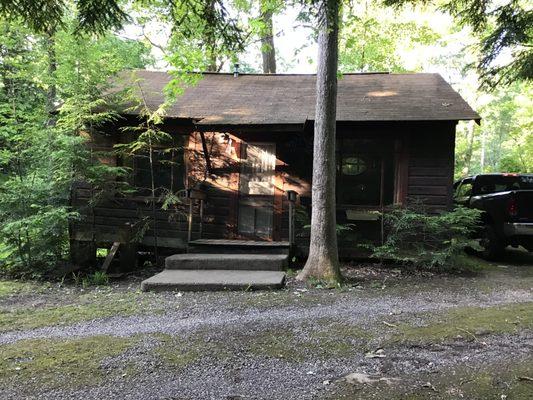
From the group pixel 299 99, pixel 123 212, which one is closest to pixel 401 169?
pixel 299 99

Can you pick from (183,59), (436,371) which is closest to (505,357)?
(436,371)

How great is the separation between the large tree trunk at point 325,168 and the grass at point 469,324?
6.62 feet

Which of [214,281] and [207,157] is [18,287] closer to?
[214,281]

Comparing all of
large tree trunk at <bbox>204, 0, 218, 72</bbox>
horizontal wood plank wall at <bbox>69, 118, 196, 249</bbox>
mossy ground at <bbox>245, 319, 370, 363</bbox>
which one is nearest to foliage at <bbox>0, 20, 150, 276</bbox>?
horizontal wood plank wall at <bbox>69, 118, 196, 249</bbox>

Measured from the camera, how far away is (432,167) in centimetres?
865

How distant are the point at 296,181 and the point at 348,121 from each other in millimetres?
1757

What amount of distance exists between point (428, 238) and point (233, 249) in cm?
389

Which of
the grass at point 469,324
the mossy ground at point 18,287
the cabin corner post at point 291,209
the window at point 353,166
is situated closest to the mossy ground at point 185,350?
the grass at point 469,324

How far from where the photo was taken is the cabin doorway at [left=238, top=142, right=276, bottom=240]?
940 centimetres

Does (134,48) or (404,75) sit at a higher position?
(134,48)

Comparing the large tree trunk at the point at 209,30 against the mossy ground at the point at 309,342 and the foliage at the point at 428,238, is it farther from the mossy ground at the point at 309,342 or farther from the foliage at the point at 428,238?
the foliage at the point at 428,238

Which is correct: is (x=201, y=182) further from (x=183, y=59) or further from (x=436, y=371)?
(x=436, y=371)

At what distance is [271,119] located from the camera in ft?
27.4

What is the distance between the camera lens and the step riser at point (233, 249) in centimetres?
822
